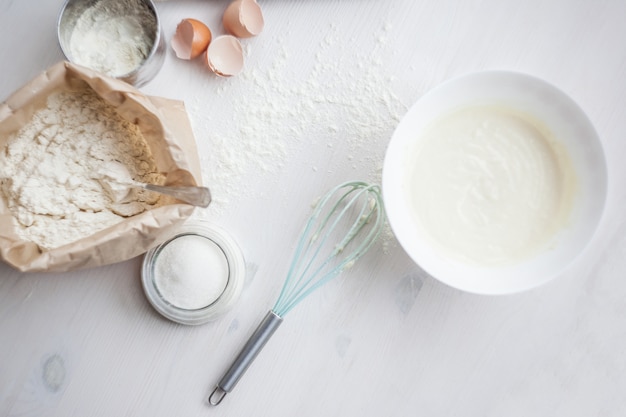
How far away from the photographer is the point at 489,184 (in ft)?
2.62

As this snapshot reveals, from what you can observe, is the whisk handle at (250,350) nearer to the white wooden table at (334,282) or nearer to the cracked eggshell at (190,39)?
the white wooden table at (334,282)

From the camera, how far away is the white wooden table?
34.1 inches

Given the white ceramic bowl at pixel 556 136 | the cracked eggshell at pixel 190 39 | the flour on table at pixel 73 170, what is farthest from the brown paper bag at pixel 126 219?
the white ceramic bowl at pixel 556 136

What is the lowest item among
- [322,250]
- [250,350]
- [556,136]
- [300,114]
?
[250,350]

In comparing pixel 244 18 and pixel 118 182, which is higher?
pixel 244 18

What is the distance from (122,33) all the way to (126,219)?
0.29 metres

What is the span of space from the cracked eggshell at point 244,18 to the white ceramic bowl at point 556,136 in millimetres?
282

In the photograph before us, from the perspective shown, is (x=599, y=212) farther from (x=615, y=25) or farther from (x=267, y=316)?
(x=267, y=316)

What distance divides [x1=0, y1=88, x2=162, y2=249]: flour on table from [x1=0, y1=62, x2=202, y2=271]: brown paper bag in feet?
0.06

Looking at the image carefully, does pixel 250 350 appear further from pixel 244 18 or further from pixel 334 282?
pixel 244 18

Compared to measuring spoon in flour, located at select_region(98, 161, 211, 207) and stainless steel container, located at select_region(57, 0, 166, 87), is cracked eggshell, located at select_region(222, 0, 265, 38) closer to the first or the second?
stainless steel container, located at select_region(57, 0, 166, 87)

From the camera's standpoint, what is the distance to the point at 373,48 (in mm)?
872

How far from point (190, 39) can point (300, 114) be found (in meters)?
0.20

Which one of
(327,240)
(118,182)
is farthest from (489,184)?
(118,182)
